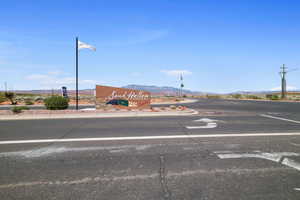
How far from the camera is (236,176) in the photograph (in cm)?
341

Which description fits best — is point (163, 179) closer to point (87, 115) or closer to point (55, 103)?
point (87, 115)

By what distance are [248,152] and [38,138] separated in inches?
282

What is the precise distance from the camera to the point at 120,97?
15.3m

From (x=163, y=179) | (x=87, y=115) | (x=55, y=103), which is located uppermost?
(x=55, y=103)

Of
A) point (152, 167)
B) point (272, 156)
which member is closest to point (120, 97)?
point (152, 167)

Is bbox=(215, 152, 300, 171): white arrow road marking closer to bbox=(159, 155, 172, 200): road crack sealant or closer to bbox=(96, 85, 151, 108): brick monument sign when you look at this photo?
bbox=(159, 155, 172, 200): road crack sealant

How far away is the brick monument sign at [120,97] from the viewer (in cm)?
1462

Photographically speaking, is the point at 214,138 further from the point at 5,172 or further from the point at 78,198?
the point at 5,172

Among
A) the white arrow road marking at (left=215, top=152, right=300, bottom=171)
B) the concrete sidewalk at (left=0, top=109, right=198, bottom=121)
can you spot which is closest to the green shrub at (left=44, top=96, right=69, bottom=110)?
the concrete sidewalk at (left=0, top=109, right=198, bottom=121)

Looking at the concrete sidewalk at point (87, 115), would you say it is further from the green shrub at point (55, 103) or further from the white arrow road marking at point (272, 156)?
the white arrow road marking at point (272, 156)

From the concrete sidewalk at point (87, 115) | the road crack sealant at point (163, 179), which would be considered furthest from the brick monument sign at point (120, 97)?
the road crack sealant at point (163, 179)

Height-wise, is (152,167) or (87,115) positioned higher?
(87,115)

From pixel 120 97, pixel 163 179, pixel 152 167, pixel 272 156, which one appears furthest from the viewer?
pixel 120 97

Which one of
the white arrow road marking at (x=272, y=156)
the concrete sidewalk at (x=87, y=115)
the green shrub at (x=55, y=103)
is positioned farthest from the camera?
the green shrub at (x=55, y=103)
